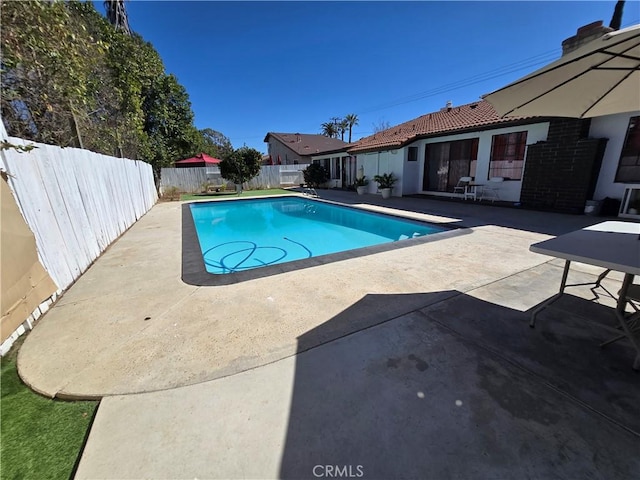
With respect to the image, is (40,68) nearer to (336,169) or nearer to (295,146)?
(336,169)

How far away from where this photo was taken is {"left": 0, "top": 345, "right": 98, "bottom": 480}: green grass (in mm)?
1426

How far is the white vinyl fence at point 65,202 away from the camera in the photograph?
297 cm

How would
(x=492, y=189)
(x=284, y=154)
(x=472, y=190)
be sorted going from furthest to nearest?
1. (x=284, y=154)
2. (x=472, y=190)
3. (x=492, y=189)

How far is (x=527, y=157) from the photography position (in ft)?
30.2

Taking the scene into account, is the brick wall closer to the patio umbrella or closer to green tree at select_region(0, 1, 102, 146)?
the patio umbrella

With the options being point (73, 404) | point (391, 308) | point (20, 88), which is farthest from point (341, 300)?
point (20, 88)

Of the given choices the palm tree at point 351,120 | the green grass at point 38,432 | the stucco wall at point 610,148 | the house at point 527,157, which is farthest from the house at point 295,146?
the green grass at point 38,432

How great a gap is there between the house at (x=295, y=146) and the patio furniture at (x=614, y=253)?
83.9 feet

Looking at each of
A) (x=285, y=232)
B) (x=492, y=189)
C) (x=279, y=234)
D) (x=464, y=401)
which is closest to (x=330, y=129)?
(x=492, y=189)

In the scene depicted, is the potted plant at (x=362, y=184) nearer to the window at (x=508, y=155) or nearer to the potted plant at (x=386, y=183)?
the potted plant at (x=386, y=183)

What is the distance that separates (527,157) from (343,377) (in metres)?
10.7

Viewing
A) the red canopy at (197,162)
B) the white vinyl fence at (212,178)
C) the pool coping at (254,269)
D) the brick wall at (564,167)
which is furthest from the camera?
the red canopy at (197,162)

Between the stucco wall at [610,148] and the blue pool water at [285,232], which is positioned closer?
the blue pool water at [285,232]

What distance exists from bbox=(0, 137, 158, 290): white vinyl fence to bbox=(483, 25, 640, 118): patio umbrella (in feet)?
17.7
